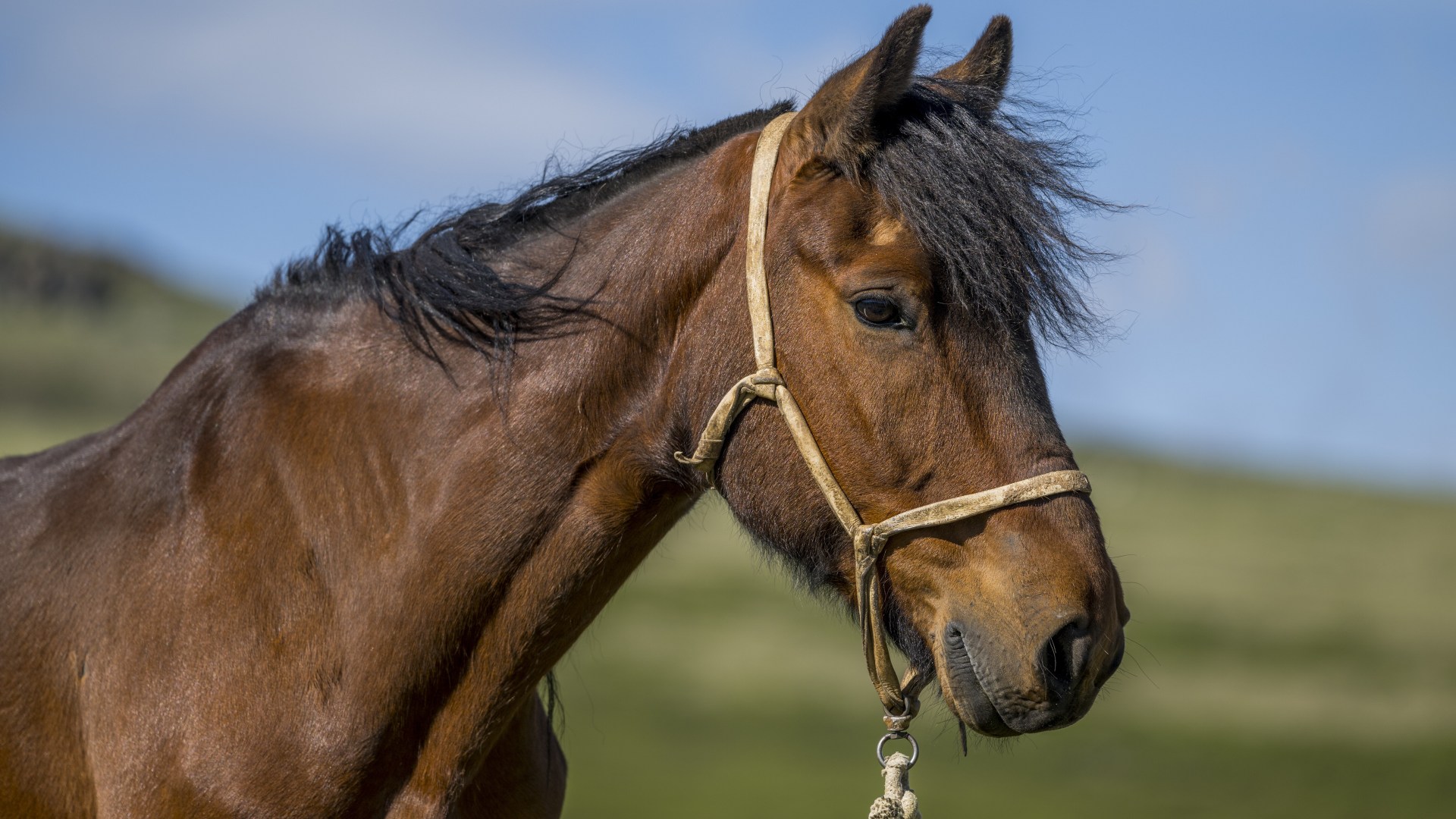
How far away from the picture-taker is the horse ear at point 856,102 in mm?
2986

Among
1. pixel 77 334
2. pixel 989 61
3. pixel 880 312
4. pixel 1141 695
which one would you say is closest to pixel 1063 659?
pixel 880 312

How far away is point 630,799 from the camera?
24.1 metres

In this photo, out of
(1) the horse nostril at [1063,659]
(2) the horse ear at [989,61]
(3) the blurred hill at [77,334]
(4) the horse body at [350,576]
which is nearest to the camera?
(1) the horse nostril at [1063,659]

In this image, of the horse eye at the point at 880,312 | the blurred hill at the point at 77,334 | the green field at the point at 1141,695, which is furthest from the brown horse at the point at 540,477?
the blurred hill at the point at 77,334

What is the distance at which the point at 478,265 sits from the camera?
11.4 feet

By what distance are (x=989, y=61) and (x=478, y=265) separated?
1705mm

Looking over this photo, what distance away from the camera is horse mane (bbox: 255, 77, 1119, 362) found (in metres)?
3.01

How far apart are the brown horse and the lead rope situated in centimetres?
4

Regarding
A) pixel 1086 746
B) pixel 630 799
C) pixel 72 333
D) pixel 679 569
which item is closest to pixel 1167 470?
pixel 679 569

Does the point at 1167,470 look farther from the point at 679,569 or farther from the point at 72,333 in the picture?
the point at 72,333

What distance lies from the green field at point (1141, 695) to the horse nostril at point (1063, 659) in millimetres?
11043

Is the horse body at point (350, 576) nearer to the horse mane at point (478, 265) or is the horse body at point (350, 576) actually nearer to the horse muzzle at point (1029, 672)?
the horse mane at point (478, 265)

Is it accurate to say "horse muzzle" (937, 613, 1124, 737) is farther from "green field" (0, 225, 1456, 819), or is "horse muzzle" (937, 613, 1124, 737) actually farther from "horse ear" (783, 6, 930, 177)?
"green field" (0, 225, 1456, 819)

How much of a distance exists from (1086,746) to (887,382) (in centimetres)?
3198
